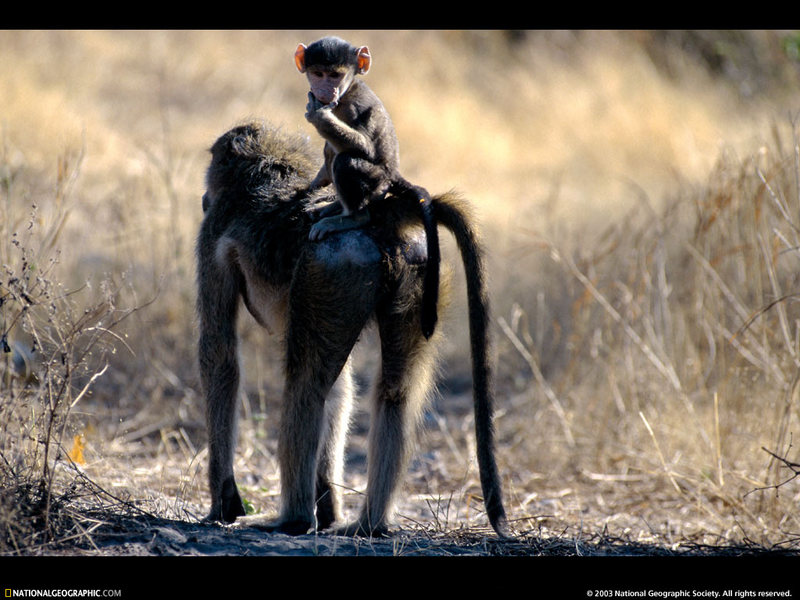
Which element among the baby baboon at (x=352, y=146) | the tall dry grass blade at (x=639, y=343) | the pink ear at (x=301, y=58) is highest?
the pink ear at (x=301, y=58)

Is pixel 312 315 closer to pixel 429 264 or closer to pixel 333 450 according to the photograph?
pixel 429 264

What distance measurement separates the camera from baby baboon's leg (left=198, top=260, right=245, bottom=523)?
426 cm

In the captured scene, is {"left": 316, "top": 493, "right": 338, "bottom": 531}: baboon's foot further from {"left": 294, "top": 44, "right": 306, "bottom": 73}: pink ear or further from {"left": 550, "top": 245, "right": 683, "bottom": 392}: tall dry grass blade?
{"left": 550, "top": 245, "right": 683, "bottom": 392}: tall dry grass blade

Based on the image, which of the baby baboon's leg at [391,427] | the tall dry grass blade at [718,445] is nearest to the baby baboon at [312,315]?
the baby baboon's leg at [391,427]

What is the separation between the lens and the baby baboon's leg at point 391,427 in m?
4.08

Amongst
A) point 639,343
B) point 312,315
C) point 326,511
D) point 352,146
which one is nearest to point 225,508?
point 326,511

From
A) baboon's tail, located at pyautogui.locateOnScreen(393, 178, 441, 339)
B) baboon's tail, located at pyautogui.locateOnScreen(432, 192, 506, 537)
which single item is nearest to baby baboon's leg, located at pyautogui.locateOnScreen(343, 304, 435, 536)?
Result: baboon's tail, located at pyautogui.locateOnScreen(393, 178, 441, 339)

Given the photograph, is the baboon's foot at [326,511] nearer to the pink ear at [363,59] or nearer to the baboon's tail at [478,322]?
A: the baboon's tail at [478,322]

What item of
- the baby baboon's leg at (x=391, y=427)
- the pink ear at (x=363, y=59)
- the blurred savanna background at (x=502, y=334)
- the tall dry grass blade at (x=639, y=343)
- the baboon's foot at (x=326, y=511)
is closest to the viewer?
the baby baboon's leg at (x=391, y=427)

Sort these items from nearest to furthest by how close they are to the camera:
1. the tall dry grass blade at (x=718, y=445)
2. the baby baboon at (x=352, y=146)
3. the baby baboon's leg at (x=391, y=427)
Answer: the baby baboon at (x=352, y=146) < the baby baboon's leg at (x=391, y=427) < the tall dry grass blade at (x=718, y=445)

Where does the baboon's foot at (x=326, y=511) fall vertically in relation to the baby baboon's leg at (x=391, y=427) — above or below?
below

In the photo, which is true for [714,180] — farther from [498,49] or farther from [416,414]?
[498,49]

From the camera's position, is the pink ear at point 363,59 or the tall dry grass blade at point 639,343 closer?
the pink ear at point 363,59

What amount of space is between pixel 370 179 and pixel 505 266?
600 cm
